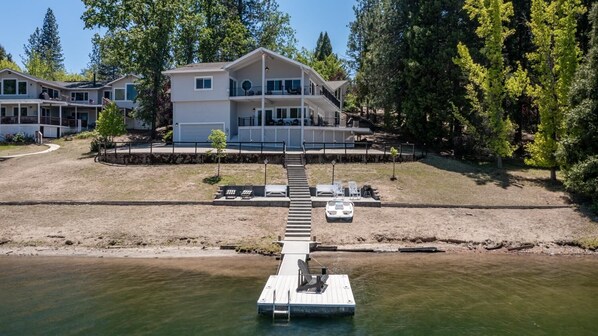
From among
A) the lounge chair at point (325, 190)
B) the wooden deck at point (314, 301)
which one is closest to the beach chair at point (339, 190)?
the lounge chair at point (325, 190)

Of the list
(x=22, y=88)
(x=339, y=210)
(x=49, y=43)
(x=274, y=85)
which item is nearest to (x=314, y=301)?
(x=339, y=210)

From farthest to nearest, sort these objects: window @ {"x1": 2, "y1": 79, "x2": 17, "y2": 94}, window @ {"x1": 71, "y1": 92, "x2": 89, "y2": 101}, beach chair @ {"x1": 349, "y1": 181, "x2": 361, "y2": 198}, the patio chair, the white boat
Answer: window @ {"x1": 71, "y1": 92, "x2": 89, "y2": 101}
window @ {"x1": 2, "y1": 79, "x2": 17, "y2": 94}
beach chair @ {"x1": 349, "y1": 181, "x2": 361, "y2": 198}
the patio chair
the white boat

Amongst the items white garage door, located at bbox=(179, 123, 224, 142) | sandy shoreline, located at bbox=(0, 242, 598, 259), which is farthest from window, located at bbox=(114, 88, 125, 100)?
sandy shoreline, located at bbox=(0, 242, 598, 259)

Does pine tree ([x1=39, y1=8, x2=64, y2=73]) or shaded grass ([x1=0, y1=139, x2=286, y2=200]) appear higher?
pine tree ([x1=39, y1=8, x2=64, y2=73])

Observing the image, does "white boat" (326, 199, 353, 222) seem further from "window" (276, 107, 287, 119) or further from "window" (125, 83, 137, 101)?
"window" (125, 83, 137, 101)

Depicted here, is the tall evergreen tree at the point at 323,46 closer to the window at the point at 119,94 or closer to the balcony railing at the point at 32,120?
the window at the point at 119,94

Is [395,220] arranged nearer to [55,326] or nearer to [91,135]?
[55,326]

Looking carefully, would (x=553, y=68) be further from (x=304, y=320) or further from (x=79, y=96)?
(x=79, y=96)

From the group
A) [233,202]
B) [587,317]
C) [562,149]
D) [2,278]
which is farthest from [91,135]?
[587,317]
